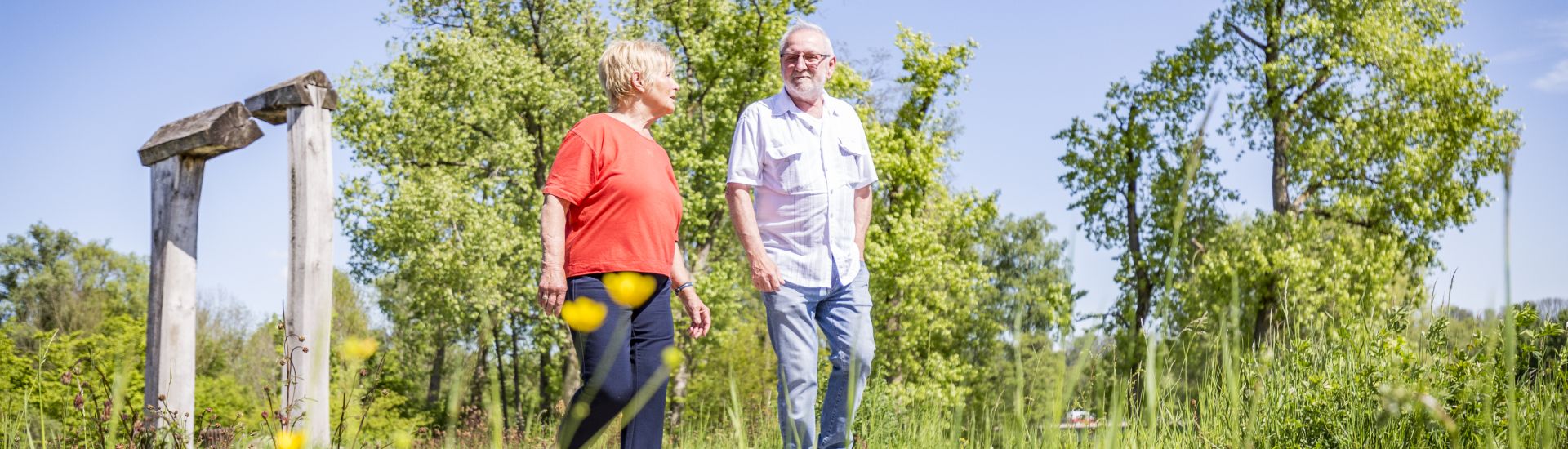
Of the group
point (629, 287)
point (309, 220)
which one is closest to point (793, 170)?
point (629, 287)

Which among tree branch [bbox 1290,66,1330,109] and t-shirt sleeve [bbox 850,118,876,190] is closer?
t-shirt sleeve [bbox 850,118,876,190]

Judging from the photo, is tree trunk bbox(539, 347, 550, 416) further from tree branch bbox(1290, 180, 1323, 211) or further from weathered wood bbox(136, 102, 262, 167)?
weathered wood bbox(136, 102, 262, 167)

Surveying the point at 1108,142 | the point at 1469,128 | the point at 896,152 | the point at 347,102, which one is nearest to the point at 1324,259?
the point at 1469,128

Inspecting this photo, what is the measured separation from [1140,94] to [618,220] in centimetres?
1735

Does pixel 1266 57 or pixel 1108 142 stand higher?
pixel 1266 57

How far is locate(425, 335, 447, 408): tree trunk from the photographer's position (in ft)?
94.7

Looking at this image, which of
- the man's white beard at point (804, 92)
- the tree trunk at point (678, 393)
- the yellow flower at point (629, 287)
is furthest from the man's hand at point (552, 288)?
the tree trunk at point (678, 393)

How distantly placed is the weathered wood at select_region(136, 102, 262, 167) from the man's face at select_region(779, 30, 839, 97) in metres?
4.13

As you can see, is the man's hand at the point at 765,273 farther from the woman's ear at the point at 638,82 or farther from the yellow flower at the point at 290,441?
the yellow flower at the point at 290,441

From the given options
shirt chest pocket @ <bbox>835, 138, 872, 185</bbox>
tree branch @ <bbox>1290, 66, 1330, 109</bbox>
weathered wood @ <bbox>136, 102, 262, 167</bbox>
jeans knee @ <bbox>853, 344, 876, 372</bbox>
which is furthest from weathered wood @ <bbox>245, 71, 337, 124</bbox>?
tree branch @ <bbox>1290, 66, 1330, 109</bbox>

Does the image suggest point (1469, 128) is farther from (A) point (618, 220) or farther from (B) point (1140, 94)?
(A) point (618, 220)

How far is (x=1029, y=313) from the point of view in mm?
1920

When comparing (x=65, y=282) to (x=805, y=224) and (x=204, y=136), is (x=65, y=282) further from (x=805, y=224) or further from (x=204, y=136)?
(x=805, y=224)

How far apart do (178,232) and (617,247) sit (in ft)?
14.7
